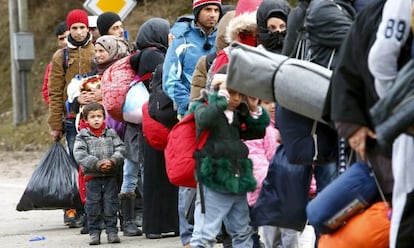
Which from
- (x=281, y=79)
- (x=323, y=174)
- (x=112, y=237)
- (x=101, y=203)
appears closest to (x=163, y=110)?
(x=101, y=203)

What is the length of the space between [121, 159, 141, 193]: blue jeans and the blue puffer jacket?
1672mm

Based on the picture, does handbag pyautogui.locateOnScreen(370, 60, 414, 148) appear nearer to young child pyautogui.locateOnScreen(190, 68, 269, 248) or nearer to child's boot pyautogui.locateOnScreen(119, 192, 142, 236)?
young child pyautogui.locateOnScreen(190, 68, 269, 248)

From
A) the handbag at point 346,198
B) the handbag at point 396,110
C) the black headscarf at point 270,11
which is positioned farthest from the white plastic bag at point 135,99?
the handbag at point 396,110

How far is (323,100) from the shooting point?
6.41 meters

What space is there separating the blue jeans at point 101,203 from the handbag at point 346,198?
547 cm

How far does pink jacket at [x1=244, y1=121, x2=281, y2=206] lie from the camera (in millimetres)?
8828

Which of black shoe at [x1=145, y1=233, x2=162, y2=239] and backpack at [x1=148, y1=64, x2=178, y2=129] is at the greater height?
backpack at [x1=148, y1=64, x2=178, y2=129]

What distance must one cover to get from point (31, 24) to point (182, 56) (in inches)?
667

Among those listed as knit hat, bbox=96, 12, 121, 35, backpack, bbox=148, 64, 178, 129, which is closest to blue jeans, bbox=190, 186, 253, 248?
backpack, bbox=148, 64, 178, 129

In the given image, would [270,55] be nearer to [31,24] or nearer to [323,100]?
[323,100]

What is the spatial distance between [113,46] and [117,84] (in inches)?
35.3

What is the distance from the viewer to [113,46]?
12.2m

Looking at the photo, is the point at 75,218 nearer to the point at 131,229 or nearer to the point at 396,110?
the point at 131,229

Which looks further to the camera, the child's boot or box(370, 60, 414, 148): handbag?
the child's boot
